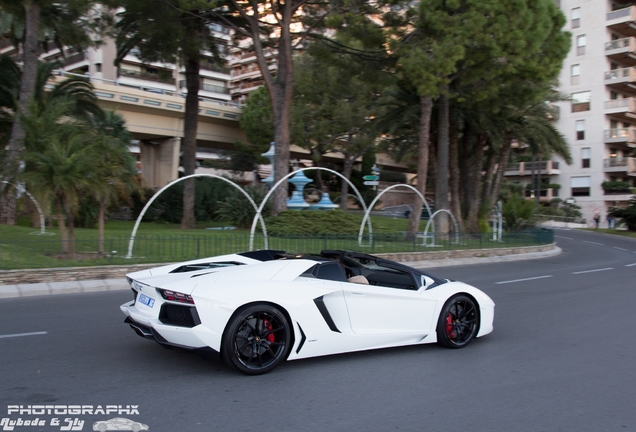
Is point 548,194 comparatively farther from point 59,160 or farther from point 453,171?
point 59,160

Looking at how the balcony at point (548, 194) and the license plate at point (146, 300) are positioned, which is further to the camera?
the balcony at point (548, 194)

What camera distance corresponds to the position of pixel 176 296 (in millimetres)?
5812

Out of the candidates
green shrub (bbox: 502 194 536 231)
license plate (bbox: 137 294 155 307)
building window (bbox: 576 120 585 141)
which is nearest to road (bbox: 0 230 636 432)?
license plate (bbox: 137 294 155 307)

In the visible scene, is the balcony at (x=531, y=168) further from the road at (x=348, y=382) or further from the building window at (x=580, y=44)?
the road at (x=348, y=382)

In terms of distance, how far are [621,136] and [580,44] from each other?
9.76m

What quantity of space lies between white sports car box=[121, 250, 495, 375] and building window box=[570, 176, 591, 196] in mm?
57356

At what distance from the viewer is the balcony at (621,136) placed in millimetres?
56062

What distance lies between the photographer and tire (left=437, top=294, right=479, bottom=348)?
7277mm

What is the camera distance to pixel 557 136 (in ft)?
98.1

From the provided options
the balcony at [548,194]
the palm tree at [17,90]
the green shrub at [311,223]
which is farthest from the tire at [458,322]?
the balcony at [548,194]

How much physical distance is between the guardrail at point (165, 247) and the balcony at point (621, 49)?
44.9 meters

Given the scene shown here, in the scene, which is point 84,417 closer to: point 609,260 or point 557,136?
point 609,260

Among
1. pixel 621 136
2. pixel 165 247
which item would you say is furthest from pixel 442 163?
pixel 621 136

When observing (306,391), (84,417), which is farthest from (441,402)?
(84,417)
